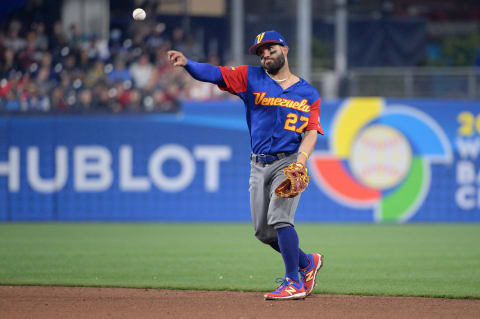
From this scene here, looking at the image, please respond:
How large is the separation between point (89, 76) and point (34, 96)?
4.14 feet

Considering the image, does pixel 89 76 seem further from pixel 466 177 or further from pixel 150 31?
pixel 466 177

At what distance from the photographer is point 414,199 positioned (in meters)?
14.9

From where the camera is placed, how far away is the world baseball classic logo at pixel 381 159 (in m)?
14.8

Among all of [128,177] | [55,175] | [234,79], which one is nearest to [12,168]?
[55,175]

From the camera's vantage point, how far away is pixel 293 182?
602cm

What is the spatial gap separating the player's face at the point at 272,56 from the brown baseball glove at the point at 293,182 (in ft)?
2.67

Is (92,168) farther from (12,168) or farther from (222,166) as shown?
(222,166)

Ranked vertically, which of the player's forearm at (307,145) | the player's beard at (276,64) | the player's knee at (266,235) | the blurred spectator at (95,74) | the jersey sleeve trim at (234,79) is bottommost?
the player's knee at (266,235)

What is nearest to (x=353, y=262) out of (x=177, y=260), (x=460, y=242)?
(x=177, y=260)

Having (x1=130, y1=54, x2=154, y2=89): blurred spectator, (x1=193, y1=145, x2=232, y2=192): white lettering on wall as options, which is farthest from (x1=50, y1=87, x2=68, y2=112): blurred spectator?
(x1=193, y1=145, x2=232, y2=192): white lettering on wall

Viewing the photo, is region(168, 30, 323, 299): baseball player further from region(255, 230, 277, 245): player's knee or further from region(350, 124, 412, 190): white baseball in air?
region(350, 124, 412, 190): white baseball in air

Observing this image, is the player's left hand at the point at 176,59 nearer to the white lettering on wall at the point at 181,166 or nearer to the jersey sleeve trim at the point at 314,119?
the jersey sleeve trim at the point at 314,119

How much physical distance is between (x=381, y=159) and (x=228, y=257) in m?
6.20

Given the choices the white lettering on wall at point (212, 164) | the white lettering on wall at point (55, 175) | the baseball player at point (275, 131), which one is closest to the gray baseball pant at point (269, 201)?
the baseball player at point (275, 131)
